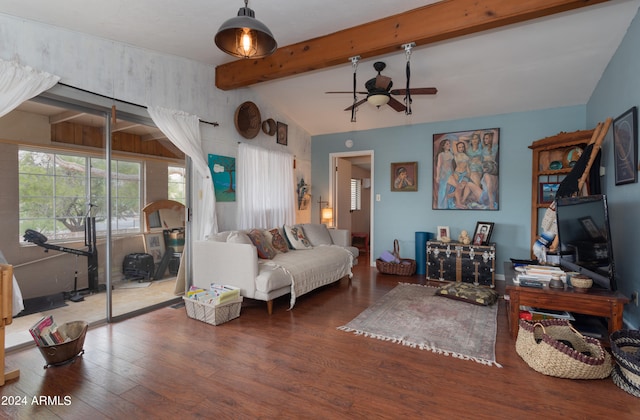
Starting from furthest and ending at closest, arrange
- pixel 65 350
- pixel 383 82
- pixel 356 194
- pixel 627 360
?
pixel 356 194, pixel 383 82, pixel 65 350, pixel 627 360

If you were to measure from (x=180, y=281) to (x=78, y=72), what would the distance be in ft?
7.73

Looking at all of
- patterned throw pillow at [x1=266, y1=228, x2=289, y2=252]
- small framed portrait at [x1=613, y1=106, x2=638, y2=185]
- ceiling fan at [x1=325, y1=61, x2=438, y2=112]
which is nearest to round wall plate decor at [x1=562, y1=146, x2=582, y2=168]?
small framed portrait at [x1=613, y1=106, x2=638, y2=185]

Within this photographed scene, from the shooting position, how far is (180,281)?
3.90 m

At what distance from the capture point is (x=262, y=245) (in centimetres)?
390

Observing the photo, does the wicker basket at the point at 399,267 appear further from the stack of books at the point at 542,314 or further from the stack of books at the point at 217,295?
the stack of books at the point at 217,295

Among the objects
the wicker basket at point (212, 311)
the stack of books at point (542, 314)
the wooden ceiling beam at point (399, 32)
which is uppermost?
the wooden ceiling beam at point (399, 32)

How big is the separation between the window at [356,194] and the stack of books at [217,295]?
16.4 feet

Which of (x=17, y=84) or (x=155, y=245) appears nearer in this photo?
(x=17, y=84)

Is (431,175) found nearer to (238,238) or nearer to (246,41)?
(238,238)

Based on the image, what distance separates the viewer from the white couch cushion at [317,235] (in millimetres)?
4832

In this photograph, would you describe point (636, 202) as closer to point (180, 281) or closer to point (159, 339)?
point (159, 339)

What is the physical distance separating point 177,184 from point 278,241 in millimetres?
1420

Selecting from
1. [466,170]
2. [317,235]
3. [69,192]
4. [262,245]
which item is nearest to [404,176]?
[466,170]

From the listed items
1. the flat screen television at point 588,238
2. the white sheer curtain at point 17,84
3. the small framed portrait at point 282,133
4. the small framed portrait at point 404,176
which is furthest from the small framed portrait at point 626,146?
the white sheer curtain at point 17,84
